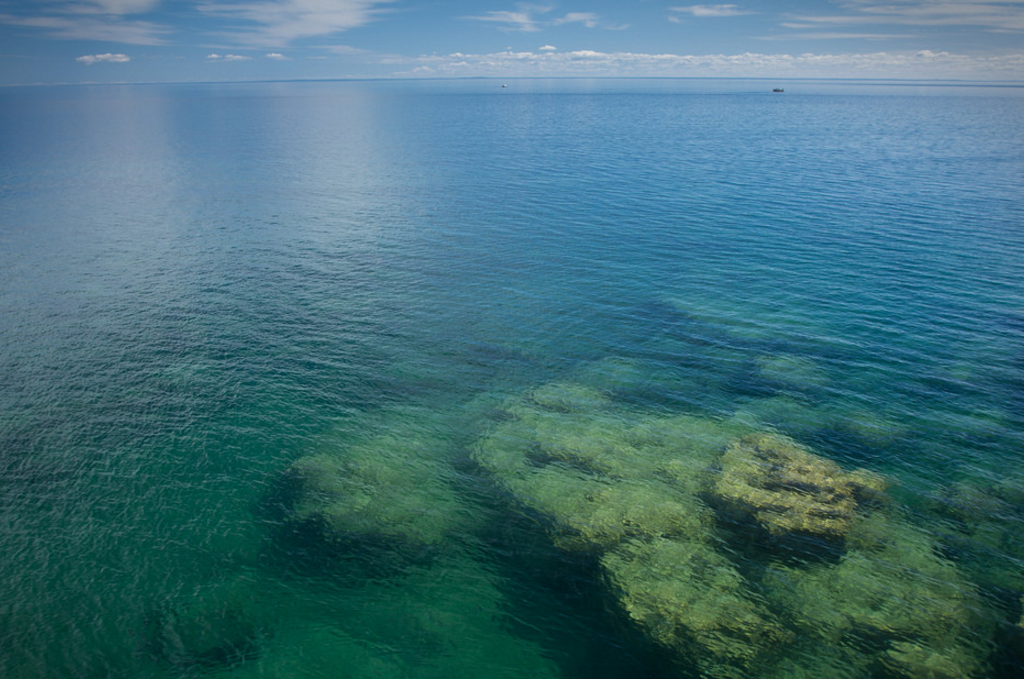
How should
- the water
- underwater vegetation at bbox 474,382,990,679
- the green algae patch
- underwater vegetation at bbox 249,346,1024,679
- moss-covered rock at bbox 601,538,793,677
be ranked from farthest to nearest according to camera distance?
the green algae patch
the water
underwater vegetation at bbox 249,346,1024,679
moss-covered rock at bbox 601,538,793,677
underwater vegetation at bbox 474,382,990,679

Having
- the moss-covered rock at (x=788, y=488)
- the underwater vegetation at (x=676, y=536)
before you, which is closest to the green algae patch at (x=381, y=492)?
the underwater vegetation at (x=676, y=536)

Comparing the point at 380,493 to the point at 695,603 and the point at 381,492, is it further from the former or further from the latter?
the point at 695,603

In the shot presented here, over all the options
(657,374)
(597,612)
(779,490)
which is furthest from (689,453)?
(597,612)

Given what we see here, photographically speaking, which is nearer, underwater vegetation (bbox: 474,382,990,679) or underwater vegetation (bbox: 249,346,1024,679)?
underwater vegetation (bbox: 474,382,990,679)

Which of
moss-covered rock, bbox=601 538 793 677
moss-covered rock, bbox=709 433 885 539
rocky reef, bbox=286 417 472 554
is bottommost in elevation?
rocky reef, bbox=286 417 472 554

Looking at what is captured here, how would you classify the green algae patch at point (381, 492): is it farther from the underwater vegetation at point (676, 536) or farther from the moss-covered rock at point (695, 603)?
the moss-covered rock at point (695, 603)

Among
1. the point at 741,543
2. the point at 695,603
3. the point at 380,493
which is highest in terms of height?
the point at 741,543

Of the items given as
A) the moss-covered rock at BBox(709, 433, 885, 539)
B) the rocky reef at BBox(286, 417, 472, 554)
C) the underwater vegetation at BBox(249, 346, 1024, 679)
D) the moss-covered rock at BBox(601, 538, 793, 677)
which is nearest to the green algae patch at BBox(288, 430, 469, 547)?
the rocky reef at BBox(286, 417, 472, 554)

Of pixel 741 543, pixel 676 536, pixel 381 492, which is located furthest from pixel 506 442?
pixel 741 543

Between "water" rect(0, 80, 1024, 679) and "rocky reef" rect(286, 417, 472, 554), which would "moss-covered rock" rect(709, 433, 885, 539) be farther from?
"rocky reef" rect(286, 417, 472, 554)
